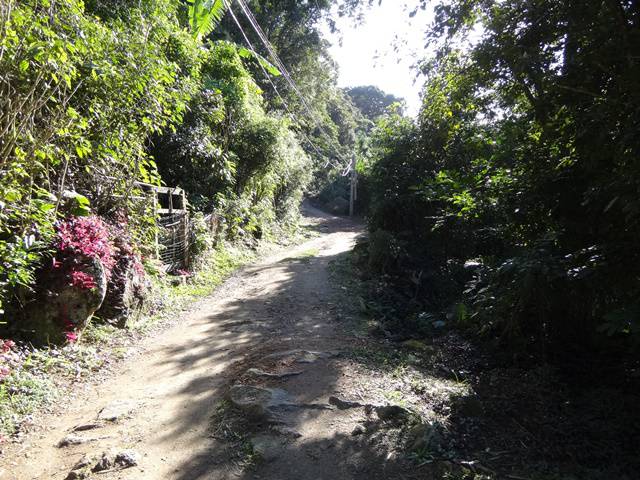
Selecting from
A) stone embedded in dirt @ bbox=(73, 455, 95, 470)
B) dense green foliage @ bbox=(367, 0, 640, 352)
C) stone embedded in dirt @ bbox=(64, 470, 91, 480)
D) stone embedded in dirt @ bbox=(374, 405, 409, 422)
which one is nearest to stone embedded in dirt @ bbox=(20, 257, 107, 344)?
stone embedded in dirt @ bbox=(73, 455, 95, 470)

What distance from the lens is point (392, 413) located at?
3.86m

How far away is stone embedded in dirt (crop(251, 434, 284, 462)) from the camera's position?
339cm

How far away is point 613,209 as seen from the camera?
3.62m

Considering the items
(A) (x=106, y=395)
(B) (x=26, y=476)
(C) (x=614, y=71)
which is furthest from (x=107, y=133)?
(C) (x=614, y=71)

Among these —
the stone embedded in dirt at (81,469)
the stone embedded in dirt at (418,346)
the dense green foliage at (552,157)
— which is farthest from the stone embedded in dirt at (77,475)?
the stone embedded in dirt at (418,346)

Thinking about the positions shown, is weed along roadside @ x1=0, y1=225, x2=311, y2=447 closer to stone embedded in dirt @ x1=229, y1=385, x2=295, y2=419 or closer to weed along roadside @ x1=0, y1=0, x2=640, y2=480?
weed along roadside @ x1=0, y1=0, x2=640, y2=480

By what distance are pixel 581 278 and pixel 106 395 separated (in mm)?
5070

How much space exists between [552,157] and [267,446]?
13.9 feet

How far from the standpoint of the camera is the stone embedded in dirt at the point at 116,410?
4.10m

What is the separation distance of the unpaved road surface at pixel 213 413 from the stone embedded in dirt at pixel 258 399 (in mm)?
65

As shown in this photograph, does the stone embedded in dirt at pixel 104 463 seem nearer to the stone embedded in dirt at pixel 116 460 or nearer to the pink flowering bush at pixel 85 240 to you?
the stone embedded in dirt at pixel 116 460

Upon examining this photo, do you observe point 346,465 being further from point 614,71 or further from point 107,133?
point 107,133

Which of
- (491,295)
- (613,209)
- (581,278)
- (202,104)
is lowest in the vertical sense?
(491,295)

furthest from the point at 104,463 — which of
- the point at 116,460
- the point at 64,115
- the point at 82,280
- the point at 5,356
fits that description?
the point at 64,115
